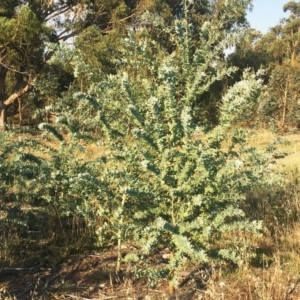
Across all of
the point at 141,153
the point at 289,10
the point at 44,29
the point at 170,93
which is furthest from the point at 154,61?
the point at 289,10

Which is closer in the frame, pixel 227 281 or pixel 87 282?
pixel 227 281

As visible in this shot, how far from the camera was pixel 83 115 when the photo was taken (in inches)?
170

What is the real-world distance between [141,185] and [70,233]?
1.76 m

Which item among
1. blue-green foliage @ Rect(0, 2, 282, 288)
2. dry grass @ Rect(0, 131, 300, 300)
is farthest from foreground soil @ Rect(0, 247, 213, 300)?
blue-green foliage @ Rect(0, 2, 282, 288)

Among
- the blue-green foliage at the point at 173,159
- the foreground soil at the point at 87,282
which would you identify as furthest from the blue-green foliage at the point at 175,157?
the foreground soil at the point at 87,282

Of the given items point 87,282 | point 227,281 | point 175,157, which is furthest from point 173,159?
point 87,282

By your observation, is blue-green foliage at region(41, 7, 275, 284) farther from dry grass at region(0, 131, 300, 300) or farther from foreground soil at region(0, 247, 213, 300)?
foreground soil at region(0, 247, 213, 300)

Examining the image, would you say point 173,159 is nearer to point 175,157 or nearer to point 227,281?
Answer: point 175,157

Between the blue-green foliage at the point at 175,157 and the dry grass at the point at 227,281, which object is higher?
the blue-green foliage at the point at 175,157

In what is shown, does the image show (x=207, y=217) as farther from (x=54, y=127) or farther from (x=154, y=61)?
(x=54, y=127)

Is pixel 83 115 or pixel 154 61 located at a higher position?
pixel 154 61

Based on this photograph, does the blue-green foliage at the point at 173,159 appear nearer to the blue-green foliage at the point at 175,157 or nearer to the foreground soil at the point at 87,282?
the blue-green foliage at the point at 175,157

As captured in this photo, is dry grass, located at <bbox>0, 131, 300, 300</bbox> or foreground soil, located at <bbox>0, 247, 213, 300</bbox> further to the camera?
foreground soil, located at <bbox>0, 247, 213, 300</bbox>

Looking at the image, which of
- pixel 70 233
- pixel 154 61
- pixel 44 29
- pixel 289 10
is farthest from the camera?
pixel 289 10
